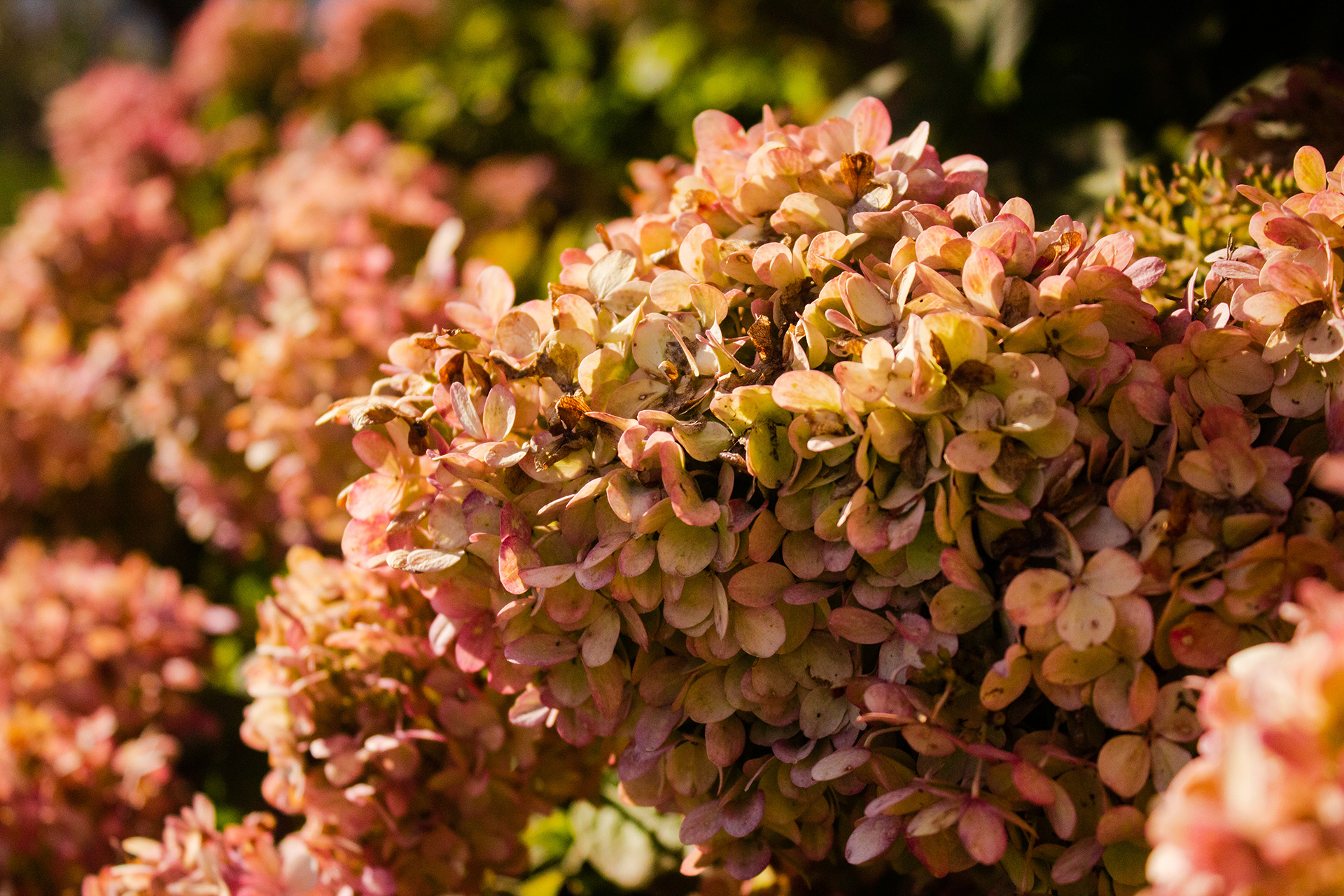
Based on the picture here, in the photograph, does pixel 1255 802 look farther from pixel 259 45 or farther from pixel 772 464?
pixel 259 45

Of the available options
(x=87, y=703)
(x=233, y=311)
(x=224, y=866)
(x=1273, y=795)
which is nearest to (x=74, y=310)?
(x=233, y=311)

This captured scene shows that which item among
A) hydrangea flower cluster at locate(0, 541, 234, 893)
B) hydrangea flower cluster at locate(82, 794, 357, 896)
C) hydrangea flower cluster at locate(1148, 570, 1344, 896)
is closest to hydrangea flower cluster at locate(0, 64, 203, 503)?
hydrangea flower cluster at locate(0, 541, 234, 893)

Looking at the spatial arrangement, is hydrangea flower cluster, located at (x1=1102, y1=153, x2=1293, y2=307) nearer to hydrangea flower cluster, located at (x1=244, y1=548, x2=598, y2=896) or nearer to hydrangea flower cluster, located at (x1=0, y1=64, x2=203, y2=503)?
hydrangea flower cluster, located at (x1=244, y1=548, x2=598, y2=896)

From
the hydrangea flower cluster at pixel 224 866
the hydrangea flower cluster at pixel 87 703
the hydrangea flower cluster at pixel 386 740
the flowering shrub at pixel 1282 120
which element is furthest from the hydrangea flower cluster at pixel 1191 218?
the hydrangea flower cluster at pixel 87 703

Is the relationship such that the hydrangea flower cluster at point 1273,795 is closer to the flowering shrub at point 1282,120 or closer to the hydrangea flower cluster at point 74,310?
the flowering shrub at point 1282,120

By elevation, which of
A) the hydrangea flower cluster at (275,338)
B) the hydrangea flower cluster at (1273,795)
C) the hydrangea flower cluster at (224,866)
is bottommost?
the hydrangea flower cluster at (224,866)
